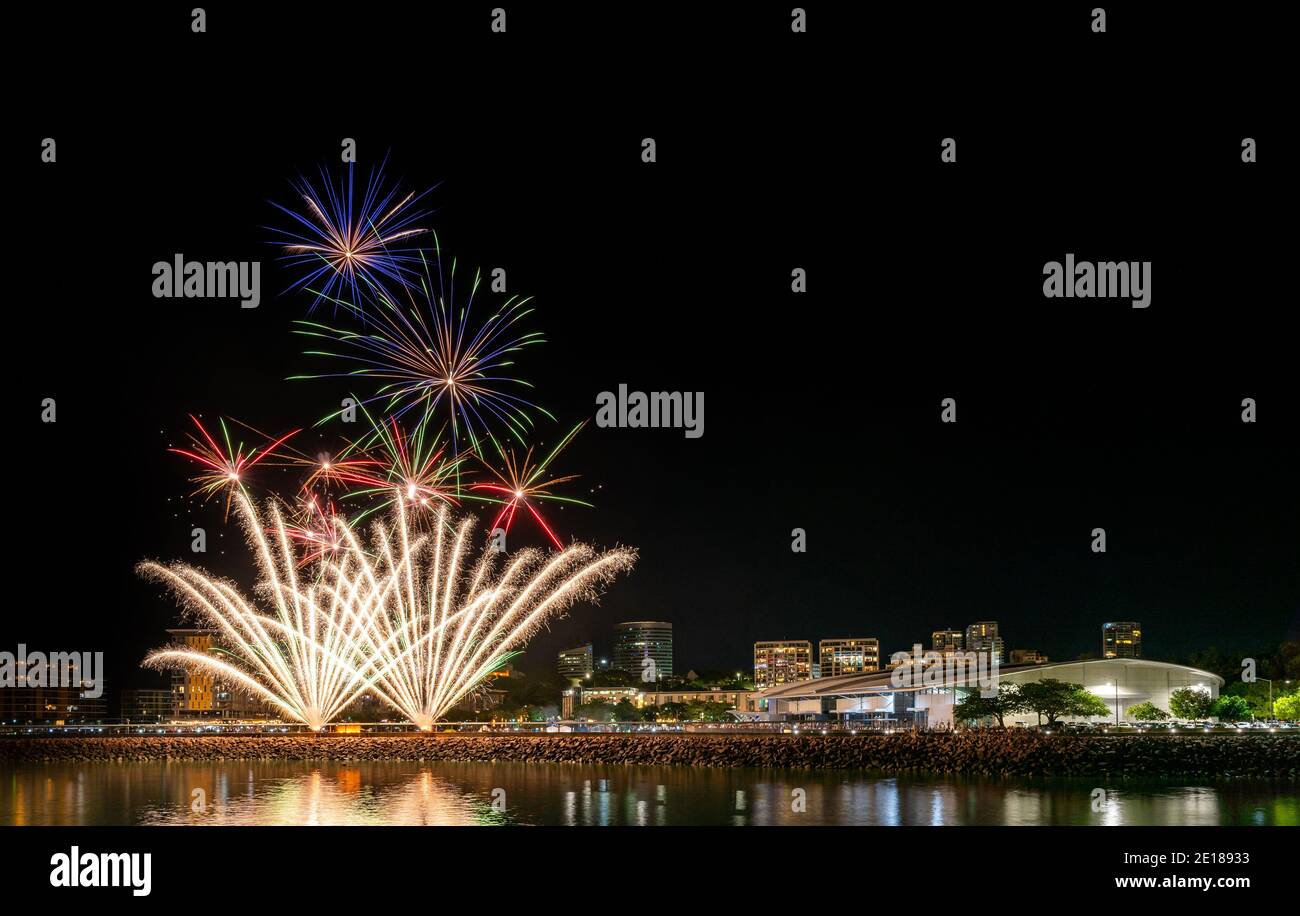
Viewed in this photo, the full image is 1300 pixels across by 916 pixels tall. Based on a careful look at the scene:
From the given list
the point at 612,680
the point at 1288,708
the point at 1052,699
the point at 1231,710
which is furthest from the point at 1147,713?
the point at 612,680

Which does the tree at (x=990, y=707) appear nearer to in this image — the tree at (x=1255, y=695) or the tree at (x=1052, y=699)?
the tree at (x=1052, y=699)

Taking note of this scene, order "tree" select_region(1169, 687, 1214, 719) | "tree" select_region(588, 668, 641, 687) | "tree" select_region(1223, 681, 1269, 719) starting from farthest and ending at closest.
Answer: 1. "tree" select_region(588, 668, 641, 687)
2. "tree" select_region(1223, 681, 1269, 719)
3. "tree" select_region(1169, 687, 1214, 719)

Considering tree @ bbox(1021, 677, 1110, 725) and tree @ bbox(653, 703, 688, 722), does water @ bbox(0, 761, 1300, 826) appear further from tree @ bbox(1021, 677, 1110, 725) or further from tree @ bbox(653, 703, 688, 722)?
tree @ bbox(653, 703, 688, 722)

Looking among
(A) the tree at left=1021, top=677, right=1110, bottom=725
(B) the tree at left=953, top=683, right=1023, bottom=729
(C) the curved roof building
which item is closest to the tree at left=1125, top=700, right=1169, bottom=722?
(C) the curved roof building

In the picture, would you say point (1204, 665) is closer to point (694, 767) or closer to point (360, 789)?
point (694, 767)
